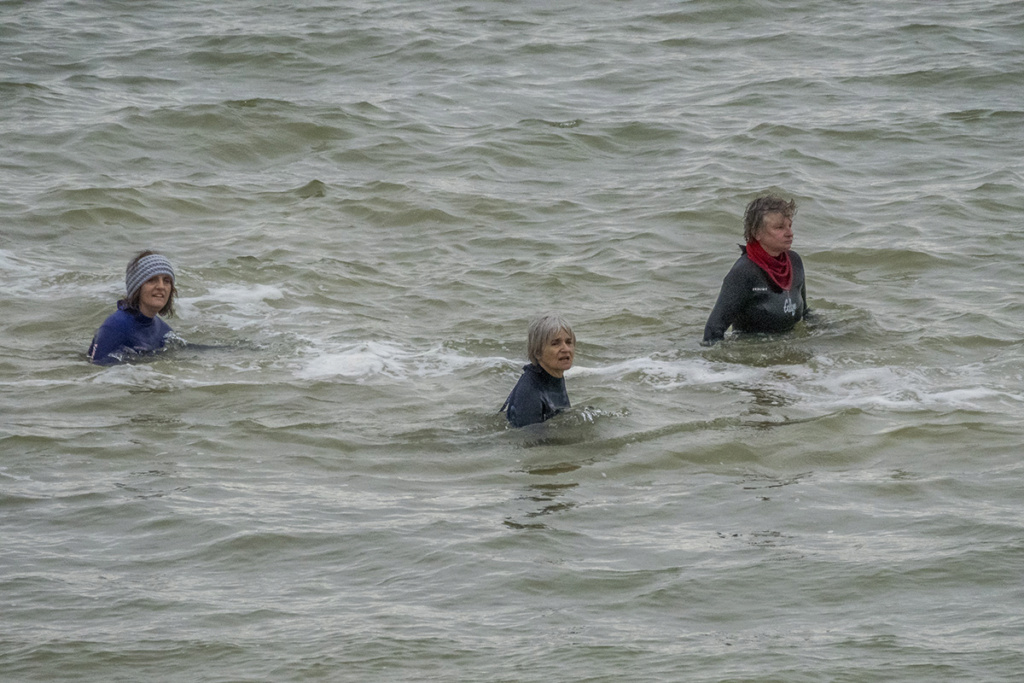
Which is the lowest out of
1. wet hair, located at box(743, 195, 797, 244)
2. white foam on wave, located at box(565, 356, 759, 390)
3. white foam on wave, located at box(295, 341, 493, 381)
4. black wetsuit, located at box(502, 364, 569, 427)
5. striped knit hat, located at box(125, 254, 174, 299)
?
white foam on wave, located at box(565, 356, 759, 390)

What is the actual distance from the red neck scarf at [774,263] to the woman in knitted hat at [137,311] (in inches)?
166

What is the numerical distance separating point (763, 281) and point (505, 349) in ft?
6.66

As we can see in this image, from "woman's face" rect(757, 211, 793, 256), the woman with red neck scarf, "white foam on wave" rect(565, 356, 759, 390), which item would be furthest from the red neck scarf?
"white foam on wave" rect(565, 356, 759, 390)

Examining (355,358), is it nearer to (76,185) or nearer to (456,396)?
(456,396)

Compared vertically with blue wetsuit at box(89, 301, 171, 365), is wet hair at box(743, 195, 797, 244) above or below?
above

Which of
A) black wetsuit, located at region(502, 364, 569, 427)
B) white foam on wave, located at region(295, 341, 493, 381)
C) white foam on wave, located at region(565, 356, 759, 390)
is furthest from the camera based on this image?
white foam on wave, located at region(295, 341, 493, 381)

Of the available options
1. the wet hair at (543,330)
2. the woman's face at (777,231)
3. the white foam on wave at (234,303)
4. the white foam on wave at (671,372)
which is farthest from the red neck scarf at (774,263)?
the white foam on wave at (234,303)

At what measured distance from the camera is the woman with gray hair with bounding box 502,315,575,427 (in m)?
7.80

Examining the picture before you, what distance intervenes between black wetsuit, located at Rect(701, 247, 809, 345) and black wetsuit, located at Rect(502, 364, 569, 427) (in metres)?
2.24

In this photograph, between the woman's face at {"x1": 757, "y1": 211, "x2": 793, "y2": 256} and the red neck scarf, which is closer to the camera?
the woman's face at {"x1": 757, "y1": 211, "x2": 793, "y2": 256}

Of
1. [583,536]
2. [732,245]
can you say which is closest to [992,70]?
[732,245]

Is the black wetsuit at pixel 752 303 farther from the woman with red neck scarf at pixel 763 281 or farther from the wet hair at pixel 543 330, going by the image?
the wet hair at pixel 543 330

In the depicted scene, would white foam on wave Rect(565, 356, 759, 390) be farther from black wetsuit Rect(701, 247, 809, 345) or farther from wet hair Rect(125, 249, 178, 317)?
wet hair Rect(125, 249, 178, 317)

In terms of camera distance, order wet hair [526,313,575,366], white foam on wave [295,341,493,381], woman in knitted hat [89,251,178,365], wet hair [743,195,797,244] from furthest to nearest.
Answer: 1. white foam on wave [295,341,493,381]
2. wet hair [743,195,797,244]
3. woman in knitted hat [89,251,178,365]
4. wet hair [526,313,575,366]
